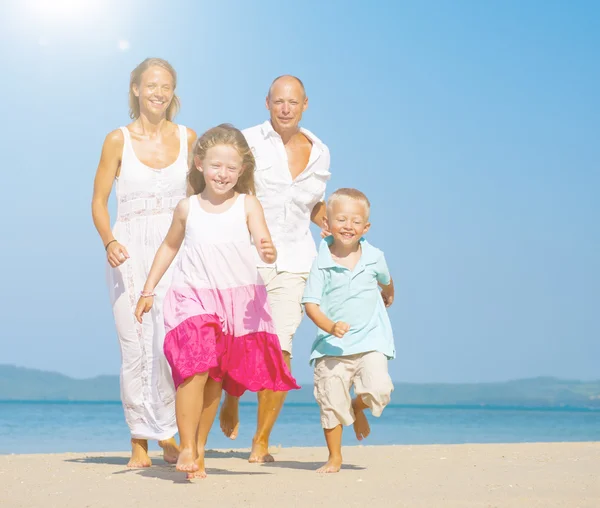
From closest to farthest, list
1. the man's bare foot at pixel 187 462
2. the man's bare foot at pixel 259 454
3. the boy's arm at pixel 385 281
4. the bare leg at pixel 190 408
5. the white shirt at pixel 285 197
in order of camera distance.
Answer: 1. the man's bare foot at pixel 187 462
2. the bare leg at pixel 190 408
3. the boy's arm at pixel 385 281
4. the man's bare foot at pixel 259 454
5. the white shirt at pixel 285 197

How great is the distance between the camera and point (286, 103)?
6.60 metres

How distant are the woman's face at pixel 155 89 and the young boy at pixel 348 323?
135cm

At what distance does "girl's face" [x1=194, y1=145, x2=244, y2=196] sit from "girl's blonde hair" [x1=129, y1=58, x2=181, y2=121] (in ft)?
3.70

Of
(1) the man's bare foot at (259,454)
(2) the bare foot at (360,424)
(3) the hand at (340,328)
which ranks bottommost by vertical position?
(1) the man's bare foot at (259,454)

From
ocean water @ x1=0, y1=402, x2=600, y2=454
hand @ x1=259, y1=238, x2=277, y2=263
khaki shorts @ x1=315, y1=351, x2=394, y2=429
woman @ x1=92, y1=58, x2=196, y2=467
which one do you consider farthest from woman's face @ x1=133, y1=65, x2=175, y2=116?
ocean water @ x1=0, y1=402, x2=600, y2=454

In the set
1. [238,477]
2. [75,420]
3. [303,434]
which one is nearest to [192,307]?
[238,477]

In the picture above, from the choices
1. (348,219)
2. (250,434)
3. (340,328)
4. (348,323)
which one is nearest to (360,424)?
(348,323)

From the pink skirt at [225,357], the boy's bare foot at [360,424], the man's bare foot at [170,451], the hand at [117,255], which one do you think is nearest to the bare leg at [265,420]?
the man's bare foot at [170,451]

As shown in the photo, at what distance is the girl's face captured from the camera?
525cm

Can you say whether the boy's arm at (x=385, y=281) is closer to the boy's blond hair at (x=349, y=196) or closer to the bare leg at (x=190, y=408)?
the boy's blond hair at (x=349, y=196)

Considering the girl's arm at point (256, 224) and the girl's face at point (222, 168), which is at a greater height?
the girl's face at point (222, 168)

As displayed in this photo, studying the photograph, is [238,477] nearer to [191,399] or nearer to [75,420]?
[191,399]

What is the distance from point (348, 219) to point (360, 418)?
1.19 meters

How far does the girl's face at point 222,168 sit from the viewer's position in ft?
17.2
